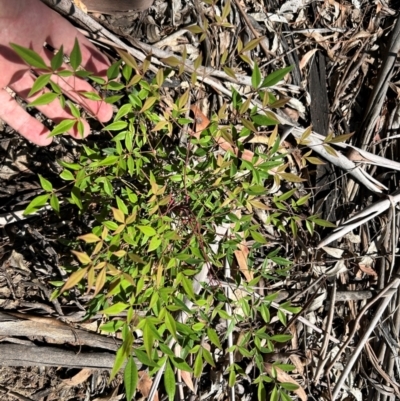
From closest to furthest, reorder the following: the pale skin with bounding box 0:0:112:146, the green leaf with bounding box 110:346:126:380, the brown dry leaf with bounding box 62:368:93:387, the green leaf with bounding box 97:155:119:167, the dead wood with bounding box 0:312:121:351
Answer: the green leaf with bounding box 110:346:126:380 → the green leaf with bounding box 97:155:119:167 → the pale skin with bounding box 0:0:112:146 → the dead wood with bounding box 0:312:121:351 → the brown dry leaf with bounding box 62:368:93:387

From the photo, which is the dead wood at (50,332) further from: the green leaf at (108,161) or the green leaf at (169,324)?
the green leaf at (108,161)

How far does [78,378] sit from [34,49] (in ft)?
3.25

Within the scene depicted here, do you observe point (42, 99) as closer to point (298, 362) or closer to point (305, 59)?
point (305, 59)

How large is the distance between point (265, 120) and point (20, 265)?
0.88 metres

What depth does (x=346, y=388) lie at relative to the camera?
1.74 metres

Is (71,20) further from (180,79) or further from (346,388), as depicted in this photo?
(346,388)

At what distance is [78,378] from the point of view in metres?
1.50

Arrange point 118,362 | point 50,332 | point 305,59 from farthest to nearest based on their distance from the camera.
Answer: point 305,59
point 50,332
point 118,362

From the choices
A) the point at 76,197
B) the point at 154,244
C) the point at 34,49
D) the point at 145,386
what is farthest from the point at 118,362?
the point at 34,49

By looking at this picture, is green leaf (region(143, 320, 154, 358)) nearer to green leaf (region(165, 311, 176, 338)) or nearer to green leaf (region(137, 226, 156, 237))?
green leaf (region(165, 311, 176, 338))

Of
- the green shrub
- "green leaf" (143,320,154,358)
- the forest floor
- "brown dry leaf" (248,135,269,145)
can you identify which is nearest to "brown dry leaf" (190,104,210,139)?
the forest floor

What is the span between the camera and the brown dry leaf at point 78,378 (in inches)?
58.9

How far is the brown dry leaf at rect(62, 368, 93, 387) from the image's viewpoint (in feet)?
4.91

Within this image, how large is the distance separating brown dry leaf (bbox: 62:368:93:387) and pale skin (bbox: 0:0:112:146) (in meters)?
0.73
